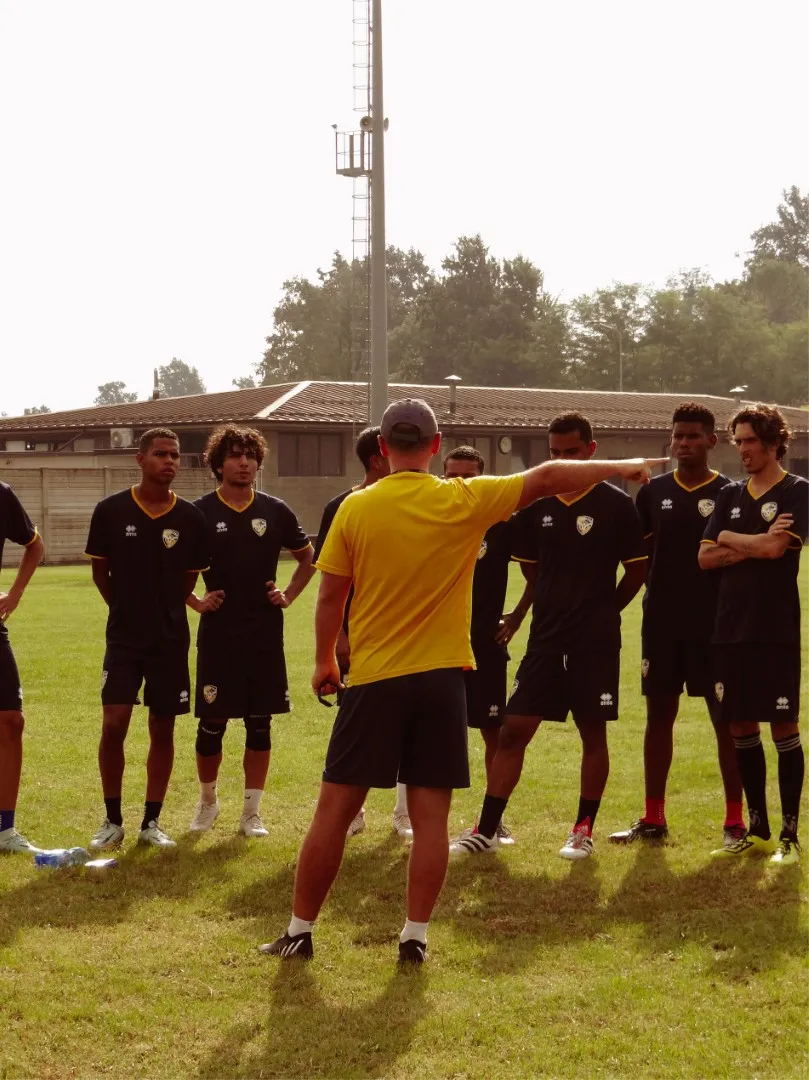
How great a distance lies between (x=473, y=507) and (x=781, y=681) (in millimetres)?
2495

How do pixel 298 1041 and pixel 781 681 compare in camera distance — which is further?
pixel 781 681

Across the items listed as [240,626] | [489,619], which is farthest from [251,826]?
[489,619]

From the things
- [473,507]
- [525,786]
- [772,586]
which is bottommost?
[525,786]

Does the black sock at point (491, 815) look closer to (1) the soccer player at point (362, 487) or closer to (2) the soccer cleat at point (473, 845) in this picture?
(2) the soccer cleat at point (473, 845)

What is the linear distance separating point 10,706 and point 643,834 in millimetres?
3648

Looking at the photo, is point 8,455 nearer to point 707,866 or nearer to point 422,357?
point 707,866

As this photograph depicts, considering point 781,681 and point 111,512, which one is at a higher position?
point 111,512

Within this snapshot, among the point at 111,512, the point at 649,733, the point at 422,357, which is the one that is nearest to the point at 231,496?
the point at 111,512

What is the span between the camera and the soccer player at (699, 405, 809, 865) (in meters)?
6.78

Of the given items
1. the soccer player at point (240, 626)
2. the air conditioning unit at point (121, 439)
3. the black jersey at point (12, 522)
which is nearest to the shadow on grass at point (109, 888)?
the soccer player at point (240, 626)

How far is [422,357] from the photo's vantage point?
283 feet

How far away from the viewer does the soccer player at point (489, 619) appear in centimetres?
754

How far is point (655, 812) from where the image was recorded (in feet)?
24.8

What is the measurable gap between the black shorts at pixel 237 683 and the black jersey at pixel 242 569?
0.10 meters
